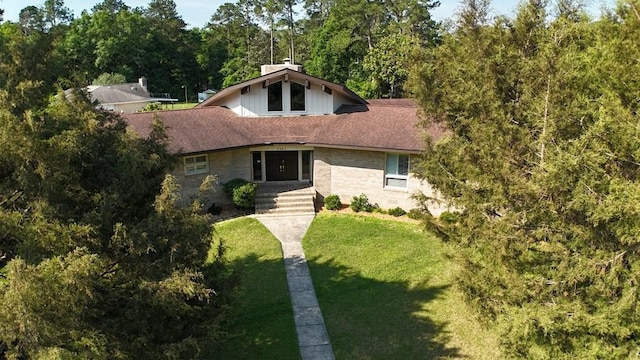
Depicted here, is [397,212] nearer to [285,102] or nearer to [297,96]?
[297,96]

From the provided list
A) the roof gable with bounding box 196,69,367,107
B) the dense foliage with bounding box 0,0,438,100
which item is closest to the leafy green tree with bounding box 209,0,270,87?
the dense foliage with bounding box 0,0,438,100

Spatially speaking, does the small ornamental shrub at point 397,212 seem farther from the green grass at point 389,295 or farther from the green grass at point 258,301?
the green grass at point 258,301

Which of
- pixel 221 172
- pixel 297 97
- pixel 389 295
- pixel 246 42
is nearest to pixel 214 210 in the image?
pixel 221 172

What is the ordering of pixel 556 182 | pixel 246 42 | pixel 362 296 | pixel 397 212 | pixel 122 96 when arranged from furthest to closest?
pixel 246 42 < pixel 122 96 < pixel 397 212 < pixel 362 296 < pixel 556 182

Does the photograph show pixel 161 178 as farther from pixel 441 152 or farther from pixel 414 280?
pixel 414 280

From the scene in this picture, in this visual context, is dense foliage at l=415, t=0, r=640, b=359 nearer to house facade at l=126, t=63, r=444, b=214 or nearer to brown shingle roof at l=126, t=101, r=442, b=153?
house facade at l=126, t=63, r=444, b=214
